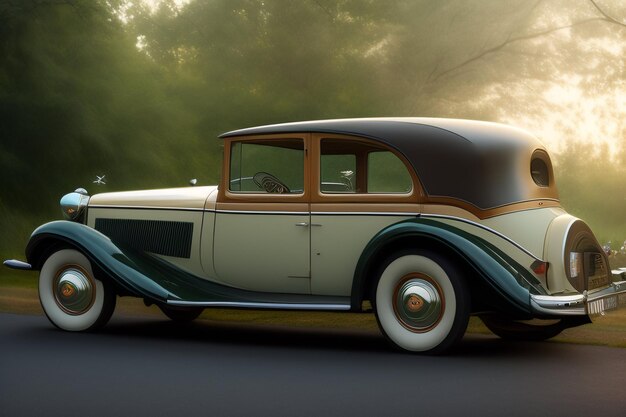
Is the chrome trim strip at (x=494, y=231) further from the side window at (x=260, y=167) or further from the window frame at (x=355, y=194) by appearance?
the side window at (x=260, y=167)

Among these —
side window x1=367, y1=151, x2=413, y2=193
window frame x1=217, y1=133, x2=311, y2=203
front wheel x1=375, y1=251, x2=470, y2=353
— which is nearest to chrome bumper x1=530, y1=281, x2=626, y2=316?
front wheel x1=375, y1=251, x2=470, y2=353

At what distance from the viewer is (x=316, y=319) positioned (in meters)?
9.89

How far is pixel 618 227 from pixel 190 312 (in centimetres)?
1171

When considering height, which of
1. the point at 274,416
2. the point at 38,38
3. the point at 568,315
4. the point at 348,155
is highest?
the point at 38,38

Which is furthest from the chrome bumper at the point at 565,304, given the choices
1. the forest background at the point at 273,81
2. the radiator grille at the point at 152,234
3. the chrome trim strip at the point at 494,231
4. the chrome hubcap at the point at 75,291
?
the forest background at the point at 273,81

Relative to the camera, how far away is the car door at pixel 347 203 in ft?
23.5

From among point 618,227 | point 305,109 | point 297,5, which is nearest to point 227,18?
point 297,5

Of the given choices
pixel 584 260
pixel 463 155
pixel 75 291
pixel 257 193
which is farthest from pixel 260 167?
pixel 584 260

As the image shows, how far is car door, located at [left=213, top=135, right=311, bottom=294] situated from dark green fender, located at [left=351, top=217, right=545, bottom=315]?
2.19ft

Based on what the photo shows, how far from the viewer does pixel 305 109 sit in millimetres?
18516

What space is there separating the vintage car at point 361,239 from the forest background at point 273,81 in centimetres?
865

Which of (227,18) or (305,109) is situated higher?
(227,18)

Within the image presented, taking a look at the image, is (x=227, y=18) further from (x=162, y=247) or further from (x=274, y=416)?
(x=274, y=416)

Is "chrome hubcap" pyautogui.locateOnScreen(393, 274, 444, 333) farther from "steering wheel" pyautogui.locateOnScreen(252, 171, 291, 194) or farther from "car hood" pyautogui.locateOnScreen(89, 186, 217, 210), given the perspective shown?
"car hood" pyautogui.locateOnScreen(89, 186, 217, 210)
